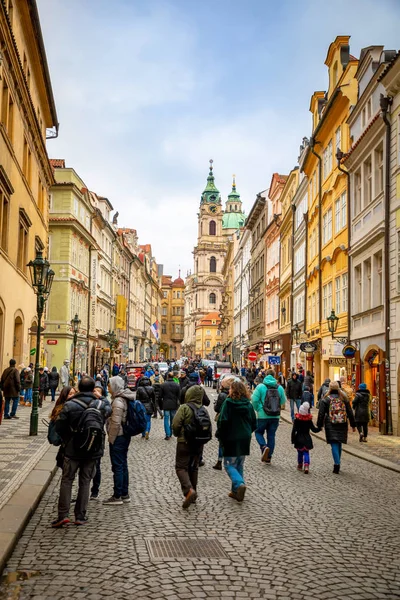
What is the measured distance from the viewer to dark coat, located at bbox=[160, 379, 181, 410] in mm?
17641

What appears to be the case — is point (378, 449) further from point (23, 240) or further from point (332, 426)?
point (23, 240)

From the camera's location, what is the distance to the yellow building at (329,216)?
28.3m

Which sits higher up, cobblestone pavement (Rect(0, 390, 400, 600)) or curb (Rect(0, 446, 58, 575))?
curb (Rect(0, 446, 58, 575))

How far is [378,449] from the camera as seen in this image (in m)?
16.9

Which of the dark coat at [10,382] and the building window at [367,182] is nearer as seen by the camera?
the dark coat at [10,382]

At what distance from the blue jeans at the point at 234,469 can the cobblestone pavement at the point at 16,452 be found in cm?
305

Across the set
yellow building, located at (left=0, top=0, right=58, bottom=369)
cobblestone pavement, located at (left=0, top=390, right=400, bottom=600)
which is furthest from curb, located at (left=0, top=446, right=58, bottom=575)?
yellow building, located at (left=0, top=0, right=58, bottom=369)

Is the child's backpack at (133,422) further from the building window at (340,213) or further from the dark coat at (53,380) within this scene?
the dark coat at (53,380)

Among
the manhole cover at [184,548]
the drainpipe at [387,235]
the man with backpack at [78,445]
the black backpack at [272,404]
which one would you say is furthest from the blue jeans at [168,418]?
the manhole cover at [184,548]

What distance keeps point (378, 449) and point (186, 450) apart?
8805 millimetres

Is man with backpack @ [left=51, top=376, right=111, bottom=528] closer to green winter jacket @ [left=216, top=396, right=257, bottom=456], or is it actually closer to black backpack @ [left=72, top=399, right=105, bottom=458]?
black backpack @ [left=72, top=399, right=105, bottom=458]

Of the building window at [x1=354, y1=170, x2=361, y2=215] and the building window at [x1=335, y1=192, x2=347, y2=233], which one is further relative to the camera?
the building window at [x1=335, y1=192, x2=347, y2=233]

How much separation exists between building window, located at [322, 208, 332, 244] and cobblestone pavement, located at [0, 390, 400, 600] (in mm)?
20554

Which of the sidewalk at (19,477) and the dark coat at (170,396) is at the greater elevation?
the dark coat at (170,396)
